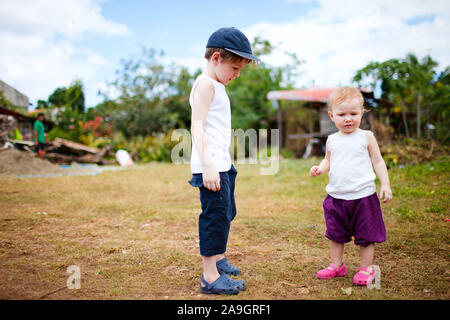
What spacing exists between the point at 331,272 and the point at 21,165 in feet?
28.2

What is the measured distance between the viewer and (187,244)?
3.39 meters

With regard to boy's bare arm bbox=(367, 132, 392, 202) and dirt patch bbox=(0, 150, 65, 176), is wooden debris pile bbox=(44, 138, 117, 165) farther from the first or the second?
boy's bare arm bbox=(367, 132, 392, 202)

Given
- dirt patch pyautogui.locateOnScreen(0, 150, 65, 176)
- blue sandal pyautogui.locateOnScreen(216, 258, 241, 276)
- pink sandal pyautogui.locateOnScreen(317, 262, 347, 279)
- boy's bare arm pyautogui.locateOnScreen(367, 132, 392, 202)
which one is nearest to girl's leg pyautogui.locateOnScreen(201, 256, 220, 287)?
blue sandal pyautogui.locateOnScreen(216, 258, 241, 276)

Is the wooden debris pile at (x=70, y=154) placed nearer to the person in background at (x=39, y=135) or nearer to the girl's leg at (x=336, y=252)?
the person in background at (x=39, y=135)

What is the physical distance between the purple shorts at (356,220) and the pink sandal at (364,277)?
176mm

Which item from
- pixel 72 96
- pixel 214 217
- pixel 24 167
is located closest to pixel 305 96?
pixel 24 167

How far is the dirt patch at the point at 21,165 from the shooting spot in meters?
8.42

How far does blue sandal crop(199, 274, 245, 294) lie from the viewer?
219cm

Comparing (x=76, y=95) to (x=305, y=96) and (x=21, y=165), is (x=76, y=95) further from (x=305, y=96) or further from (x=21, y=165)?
(x=305, y=96)

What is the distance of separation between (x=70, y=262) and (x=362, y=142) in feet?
7.98

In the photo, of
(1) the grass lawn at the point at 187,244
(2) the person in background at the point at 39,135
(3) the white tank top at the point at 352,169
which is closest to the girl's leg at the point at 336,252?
(1) the grass lawn at the point at 187,244
